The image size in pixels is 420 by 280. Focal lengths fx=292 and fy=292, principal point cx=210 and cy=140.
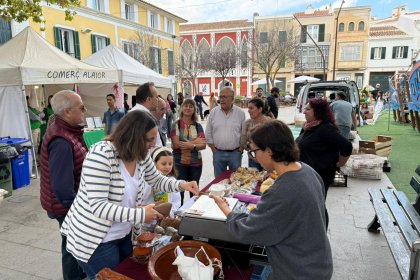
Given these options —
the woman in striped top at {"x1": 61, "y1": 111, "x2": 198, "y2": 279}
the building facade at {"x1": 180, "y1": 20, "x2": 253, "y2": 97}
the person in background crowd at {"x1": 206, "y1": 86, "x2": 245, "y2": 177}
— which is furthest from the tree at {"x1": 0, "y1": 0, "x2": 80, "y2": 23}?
the building facade at {"x1": 180, "y1": 20, "x2": 253, "y2": 97}

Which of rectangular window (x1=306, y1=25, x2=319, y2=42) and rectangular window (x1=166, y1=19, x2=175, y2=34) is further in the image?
rectangular window (x1=306, y1=25, x2=319, y2=42)

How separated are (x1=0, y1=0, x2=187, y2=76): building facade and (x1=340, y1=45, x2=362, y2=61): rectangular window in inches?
798

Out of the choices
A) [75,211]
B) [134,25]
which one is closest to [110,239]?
[75,211]

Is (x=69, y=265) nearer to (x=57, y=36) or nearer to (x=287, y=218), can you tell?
(x=287, y=218)

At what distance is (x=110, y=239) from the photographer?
1.69 metres

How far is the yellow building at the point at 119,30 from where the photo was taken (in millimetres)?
14947

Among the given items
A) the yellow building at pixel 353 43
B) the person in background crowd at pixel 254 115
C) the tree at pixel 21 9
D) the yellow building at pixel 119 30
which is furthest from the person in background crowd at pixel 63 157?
the yellow building at pixel 353 43

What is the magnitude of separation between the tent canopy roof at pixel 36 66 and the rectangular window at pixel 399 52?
116 feet

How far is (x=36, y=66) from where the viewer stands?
6.20m

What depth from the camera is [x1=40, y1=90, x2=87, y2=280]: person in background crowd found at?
199 cm

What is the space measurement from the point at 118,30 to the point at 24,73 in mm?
14985

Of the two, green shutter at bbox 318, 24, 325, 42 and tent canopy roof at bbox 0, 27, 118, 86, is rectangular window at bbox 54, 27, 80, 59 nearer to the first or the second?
tent canopy roof at bbox 0, 27, 118, 86

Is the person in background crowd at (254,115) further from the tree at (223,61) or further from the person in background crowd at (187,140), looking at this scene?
the tree at (223,61)

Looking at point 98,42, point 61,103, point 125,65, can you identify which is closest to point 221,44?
point 98,42
